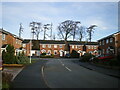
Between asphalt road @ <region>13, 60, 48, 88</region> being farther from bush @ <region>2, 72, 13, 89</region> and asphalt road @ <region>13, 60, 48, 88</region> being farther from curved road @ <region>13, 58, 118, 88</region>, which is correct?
bush @ <region>2, 72, 13, 89</region>

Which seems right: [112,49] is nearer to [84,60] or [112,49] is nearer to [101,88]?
[84,60]

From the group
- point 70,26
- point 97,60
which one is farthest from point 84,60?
point 70,26

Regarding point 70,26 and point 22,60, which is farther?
point 70,26

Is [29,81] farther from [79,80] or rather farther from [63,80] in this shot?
[79,80]

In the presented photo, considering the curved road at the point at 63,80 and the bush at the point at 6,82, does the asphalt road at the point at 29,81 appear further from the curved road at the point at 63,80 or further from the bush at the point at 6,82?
the bush at the point at 6,82

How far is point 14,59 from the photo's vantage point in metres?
24.4

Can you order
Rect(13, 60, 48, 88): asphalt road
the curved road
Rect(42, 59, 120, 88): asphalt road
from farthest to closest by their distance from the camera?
Rect(42, 59, 120, 88): asphalt road, the curved road, Rect(13, 60, 48, 88): asphalt road

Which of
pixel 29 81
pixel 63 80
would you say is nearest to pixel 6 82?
pixel 29 81

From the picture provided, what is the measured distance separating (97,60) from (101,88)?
2128 centimetres

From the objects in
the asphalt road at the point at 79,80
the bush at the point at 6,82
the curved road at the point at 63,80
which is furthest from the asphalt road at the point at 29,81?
the bush at the point at 6,82

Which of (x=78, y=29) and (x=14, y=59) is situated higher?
(x=78, y=29)

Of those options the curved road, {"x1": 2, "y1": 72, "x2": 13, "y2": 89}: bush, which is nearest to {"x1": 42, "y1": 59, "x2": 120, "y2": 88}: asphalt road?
the curved road

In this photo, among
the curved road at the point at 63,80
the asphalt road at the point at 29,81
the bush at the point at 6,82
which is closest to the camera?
the bush at the point at 6,82

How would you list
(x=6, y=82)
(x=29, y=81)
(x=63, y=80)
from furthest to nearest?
(x=63, y=80)
(x=29, y=81)
(x=6, y=82)
